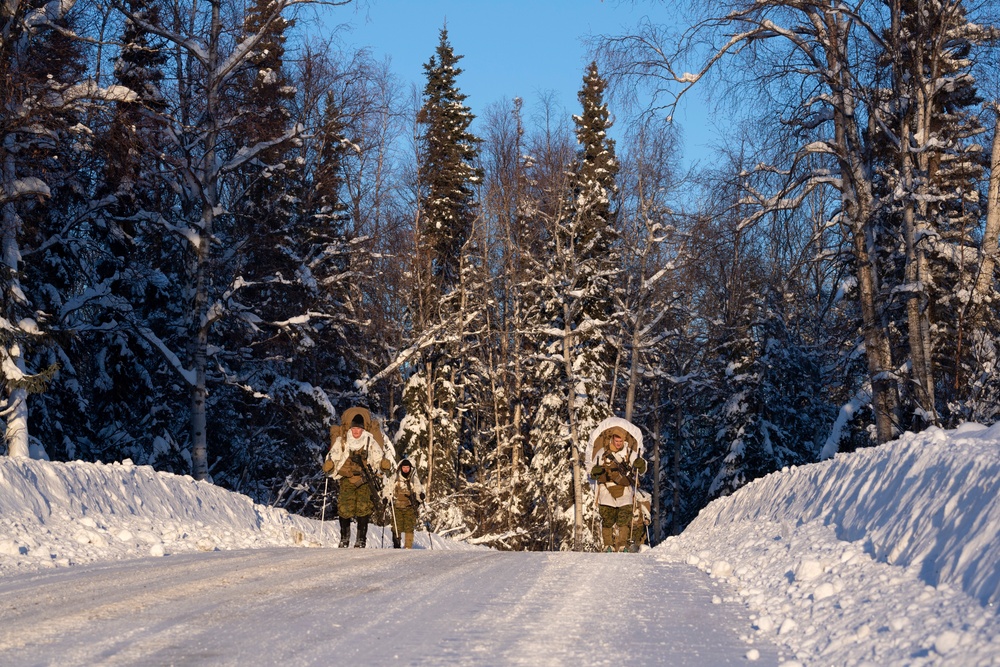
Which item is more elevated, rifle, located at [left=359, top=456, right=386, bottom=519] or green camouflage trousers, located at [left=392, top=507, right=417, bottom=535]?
rifle, located at [left=359, top=456, right=386, bottom=519]

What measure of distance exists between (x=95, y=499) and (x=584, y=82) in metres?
32.3

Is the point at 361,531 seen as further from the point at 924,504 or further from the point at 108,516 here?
the point at 924,504

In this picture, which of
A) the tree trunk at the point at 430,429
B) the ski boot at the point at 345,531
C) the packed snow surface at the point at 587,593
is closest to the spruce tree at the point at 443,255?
the tree trunk at the point at 430,429

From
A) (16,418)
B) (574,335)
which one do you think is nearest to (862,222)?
(16,418)

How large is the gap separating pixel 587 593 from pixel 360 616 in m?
1.97

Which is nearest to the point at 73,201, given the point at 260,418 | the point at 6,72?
the point at 6,72

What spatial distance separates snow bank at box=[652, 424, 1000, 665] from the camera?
5.02m

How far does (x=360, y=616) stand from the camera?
6395 millimetres

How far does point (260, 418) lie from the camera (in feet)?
106

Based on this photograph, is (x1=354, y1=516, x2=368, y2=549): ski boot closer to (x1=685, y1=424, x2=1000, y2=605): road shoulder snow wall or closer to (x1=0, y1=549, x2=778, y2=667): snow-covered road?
(x1=0, y1=549, x2=778, y2=667): snow-covered road

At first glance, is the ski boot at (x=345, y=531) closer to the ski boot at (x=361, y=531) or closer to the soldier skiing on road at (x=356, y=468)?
the soldier skiing on road at (x=356, y=468)

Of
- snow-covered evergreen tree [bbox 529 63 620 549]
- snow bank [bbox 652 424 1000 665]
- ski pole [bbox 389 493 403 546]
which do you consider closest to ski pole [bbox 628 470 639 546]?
ski pole [bbox 389 493 403 546]

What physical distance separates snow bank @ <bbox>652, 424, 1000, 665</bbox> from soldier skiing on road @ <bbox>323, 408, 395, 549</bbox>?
6.52 metres

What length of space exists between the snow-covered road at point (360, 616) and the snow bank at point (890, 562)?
0.42 meters
